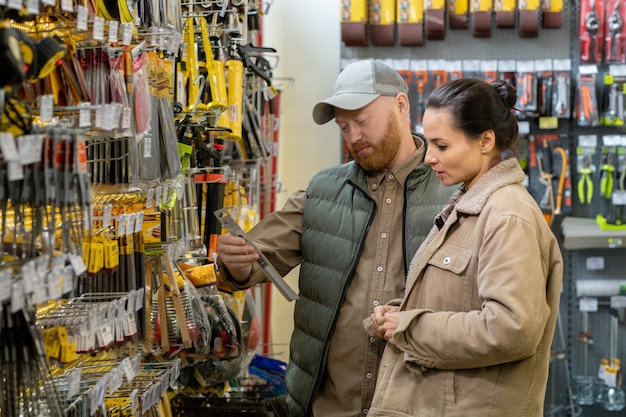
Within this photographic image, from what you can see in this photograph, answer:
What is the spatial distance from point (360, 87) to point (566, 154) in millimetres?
3232

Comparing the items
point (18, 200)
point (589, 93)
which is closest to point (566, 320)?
point (589, 93)

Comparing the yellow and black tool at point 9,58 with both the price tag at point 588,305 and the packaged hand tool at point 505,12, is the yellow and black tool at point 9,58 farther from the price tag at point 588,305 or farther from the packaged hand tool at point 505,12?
the price tag at point 588,305

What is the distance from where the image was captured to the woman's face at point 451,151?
237 centimetres

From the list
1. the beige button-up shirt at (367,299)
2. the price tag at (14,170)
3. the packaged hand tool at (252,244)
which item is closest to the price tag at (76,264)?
the price tag at (14,170)

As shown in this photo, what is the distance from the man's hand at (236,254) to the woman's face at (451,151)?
753 mm

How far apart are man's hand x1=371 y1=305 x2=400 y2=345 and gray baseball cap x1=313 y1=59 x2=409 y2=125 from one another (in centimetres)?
78

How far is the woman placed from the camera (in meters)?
2.14

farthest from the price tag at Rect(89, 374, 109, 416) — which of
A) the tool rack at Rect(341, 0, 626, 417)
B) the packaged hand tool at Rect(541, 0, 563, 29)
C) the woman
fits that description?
the packaged hand tool at Rect(541, 0, 563, 29)

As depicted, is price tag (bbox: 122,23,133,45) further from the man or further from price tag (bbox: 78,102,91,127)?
the man

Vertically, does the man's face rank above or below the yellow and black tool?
below

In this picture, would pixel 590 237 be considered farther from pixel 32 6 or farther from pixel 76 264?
pixel 32 6

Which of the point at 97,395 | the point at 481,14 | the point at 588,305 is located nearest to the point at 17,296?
the point at 97,395

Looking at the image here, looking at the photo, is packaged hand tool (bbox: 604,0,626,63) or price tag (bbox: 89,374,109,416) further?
packaged hand tool (bbox: 604,0,626,63)

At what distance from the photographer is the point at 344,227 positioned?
2986 mm
